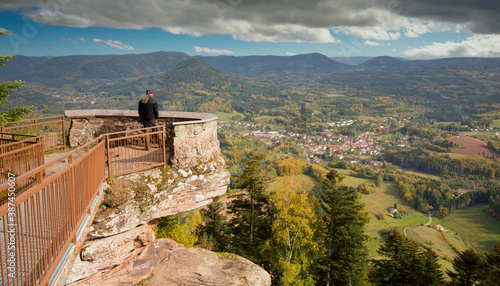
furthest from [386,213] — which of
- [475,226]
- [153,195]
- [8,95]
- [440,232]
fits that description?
[8,95]

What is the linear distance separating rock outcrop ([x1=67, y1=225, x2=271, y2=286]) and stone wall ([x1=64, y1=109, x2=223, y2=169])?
2.67 meters

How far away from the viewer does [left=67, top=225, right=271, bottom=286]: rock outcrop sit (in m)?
6.23

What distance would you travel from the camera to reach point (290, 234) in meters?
17.6

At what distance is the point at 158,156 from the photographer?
8945 mm

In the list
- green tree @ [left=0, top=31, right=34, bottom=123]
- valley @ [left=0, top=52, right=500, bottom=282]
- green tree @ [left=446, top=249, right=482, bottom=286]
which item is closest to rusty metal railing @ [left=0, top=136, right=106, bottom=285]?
green tree @ [left=0, top=31, right=34, bottom=123]

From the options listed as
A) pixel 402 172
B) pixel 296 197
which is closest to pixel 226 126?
pixel 402 172

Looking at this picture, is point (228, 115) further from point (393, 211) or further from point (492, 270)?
point (492, 270)

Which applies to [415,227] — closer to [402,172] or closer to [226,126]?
[402,172]

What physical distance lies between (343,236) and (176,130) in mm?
16726

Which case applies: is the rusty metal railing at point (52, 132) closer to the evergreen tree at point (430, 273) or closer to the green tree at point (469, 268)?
the evergreen tree at point (430, 273)

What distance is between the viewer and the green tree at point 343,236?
1942 cm

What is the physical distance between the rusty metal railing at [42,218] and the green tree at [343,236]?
18707 mm

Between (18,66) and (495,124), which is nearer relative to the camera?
(18,66)

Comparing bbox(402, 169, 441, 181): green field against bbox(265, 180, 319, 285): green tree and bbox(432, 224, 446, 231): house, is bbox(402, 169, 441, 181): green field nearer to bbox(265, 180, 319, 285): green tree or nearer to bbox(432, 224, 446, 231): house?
bbox(432, 224, 446, 231): house
